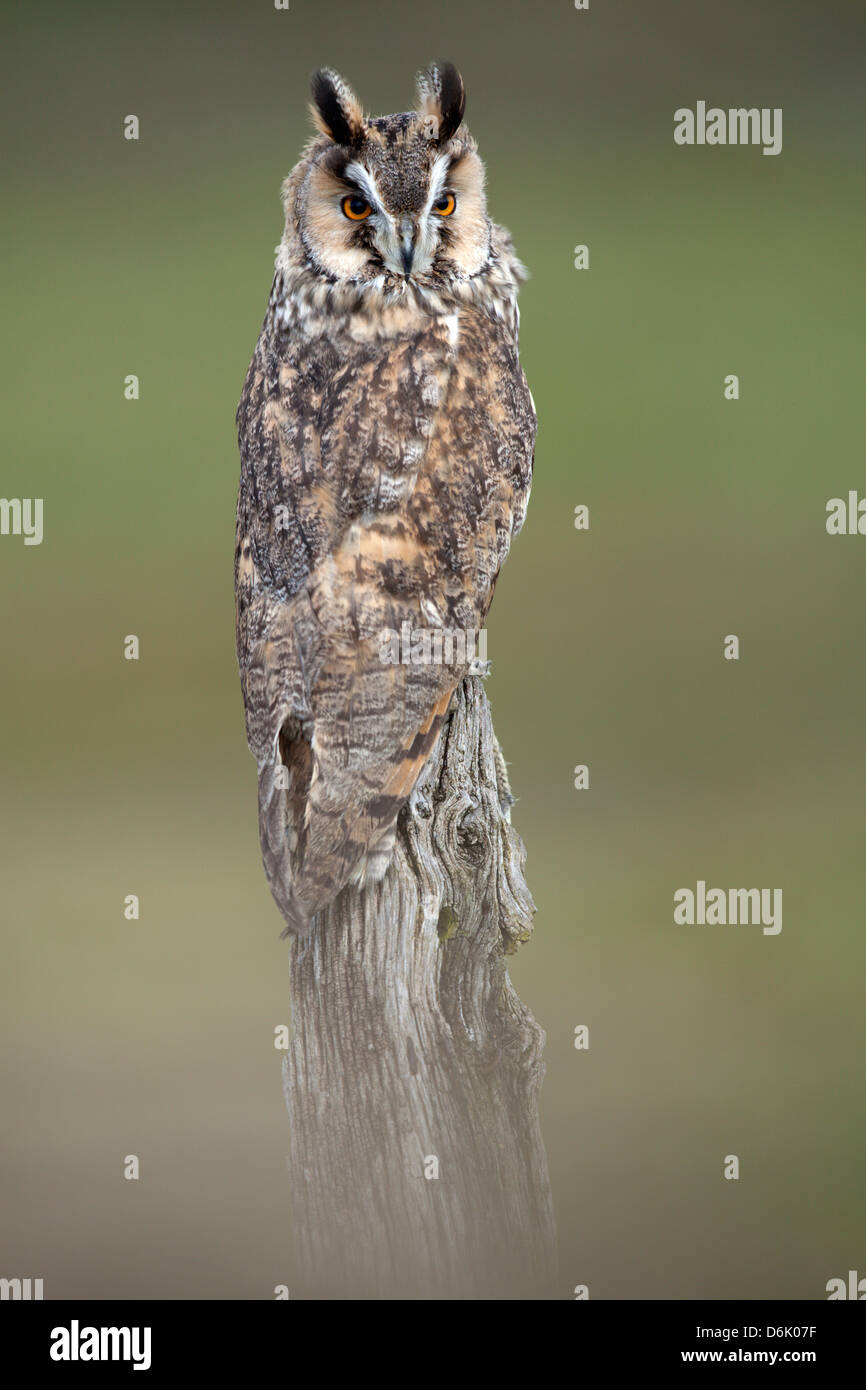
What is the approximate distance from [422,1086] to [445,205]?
1.43 m

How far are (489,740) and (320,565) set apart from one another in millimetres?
402

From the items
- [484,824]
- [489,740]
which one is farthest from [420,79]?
[484,824]

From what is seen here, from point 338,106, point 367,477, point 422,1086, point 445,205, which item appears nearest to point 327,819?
point 422,1086

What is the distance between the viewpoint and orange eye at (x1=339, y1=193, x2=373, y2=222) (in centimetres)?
195

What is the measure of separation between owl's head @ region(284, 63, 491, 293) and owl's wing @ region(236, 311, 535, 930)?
13 centimetres

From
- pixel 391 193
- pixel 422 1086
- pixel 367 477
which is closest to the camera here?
pixel 422 1086

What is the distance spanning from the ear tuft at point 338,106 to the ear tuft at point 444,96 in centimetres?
12

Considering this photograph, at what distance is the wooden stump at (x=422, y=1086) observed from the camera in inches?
67.2

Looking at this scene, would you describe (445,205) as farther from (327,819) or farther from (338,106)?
(327,819)

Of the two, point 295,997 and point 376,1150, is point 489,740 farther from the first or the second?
point 376,1150

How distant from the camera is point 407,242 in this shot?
1904mm

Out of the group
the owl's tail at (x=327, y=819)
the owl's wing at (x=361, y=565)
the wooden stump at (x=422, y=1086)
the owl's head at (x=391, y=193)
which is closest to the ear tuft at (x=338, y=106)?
the owl's head at (x=391, y=193)

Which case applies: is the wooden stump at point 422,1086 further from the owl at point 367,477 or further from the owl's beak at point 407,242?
the owl's beak at point 407,242

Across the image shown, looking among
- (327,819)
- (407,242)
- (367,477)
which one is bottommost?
(327,819)
